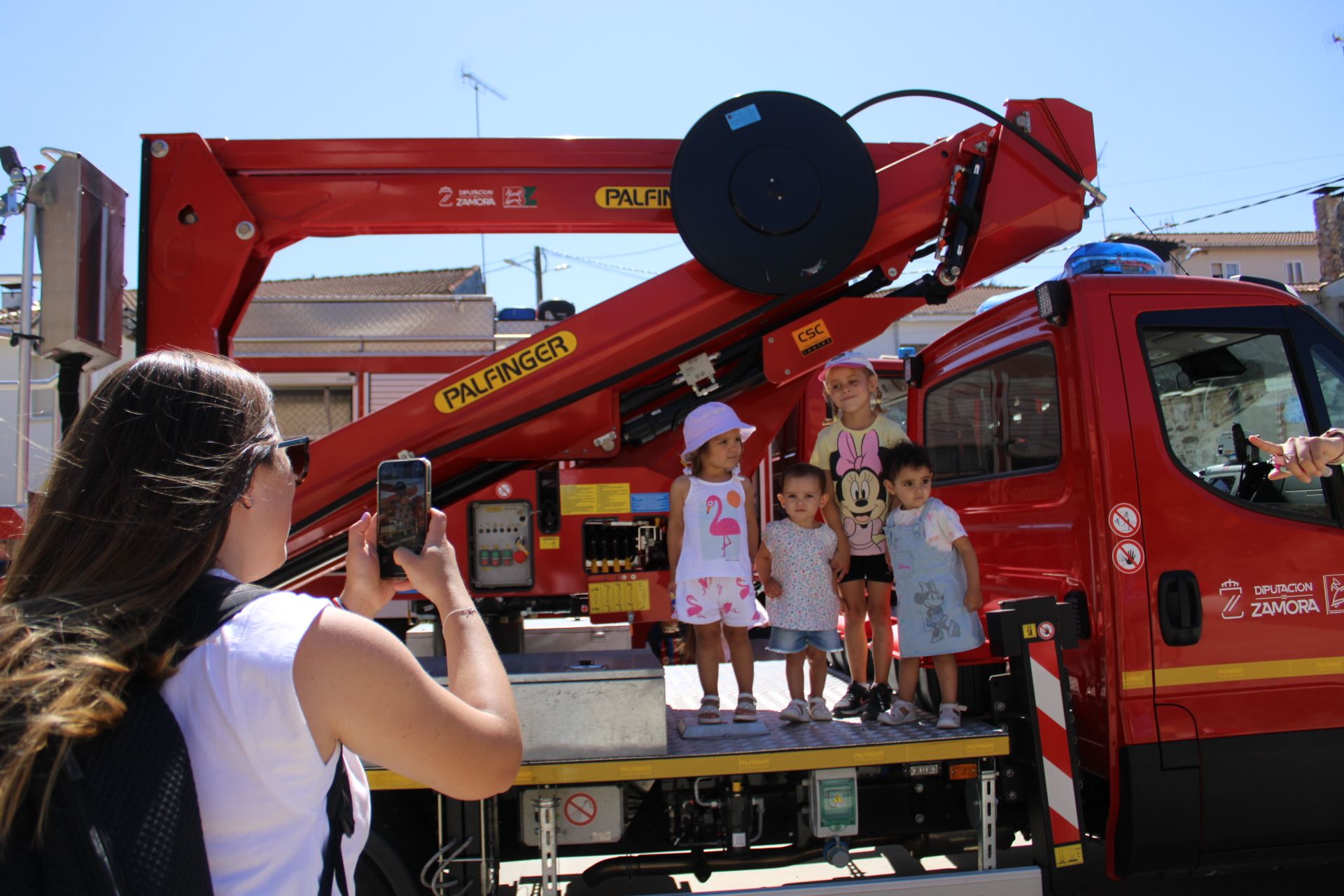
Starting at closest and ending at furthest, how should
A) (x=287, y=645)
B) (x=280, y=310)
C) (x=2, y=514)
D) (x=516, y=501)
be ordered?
1. (x=287, y=645)
2. (x=516, y=501)
3. (x=2, y=514)
4. (x=280, y=310)

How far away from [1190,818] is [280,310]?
7479 millimetres

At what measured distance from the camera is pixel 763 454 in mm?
4090

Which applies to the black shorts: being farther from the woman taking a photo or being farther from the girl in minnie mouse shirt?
the woman taking a photo

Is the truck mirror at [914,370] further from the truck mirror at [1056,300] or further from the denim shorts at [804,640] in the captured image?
the denim shorts at [804,640]

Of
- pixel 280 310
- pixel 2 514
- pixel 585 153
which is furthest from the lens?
pixel 280 310

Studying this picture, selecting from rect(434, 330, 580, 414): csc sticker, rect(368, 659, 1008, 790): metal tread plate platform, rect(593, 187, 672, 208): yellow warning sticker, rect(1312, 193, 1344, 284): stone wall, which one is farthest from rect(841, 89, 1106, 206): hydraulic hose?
rect(1312, 193, 1344, 284): stone wall

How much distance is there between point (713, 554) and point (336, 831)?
2.38 m

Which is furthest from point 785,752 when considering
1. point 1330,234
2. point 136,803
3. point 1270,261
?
point 1270,261

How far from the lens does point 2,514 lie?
499 cm

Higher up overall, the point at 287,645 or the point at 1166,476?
the point at 1166,476

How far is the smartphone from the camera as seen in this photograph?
5.69 feet

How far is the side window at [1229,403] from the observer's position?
11.4 ft

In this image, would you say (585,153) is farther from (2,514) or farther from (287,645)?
(2,514)

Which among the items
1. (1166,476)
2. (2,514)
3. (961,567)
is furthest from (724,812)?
(2,514)
